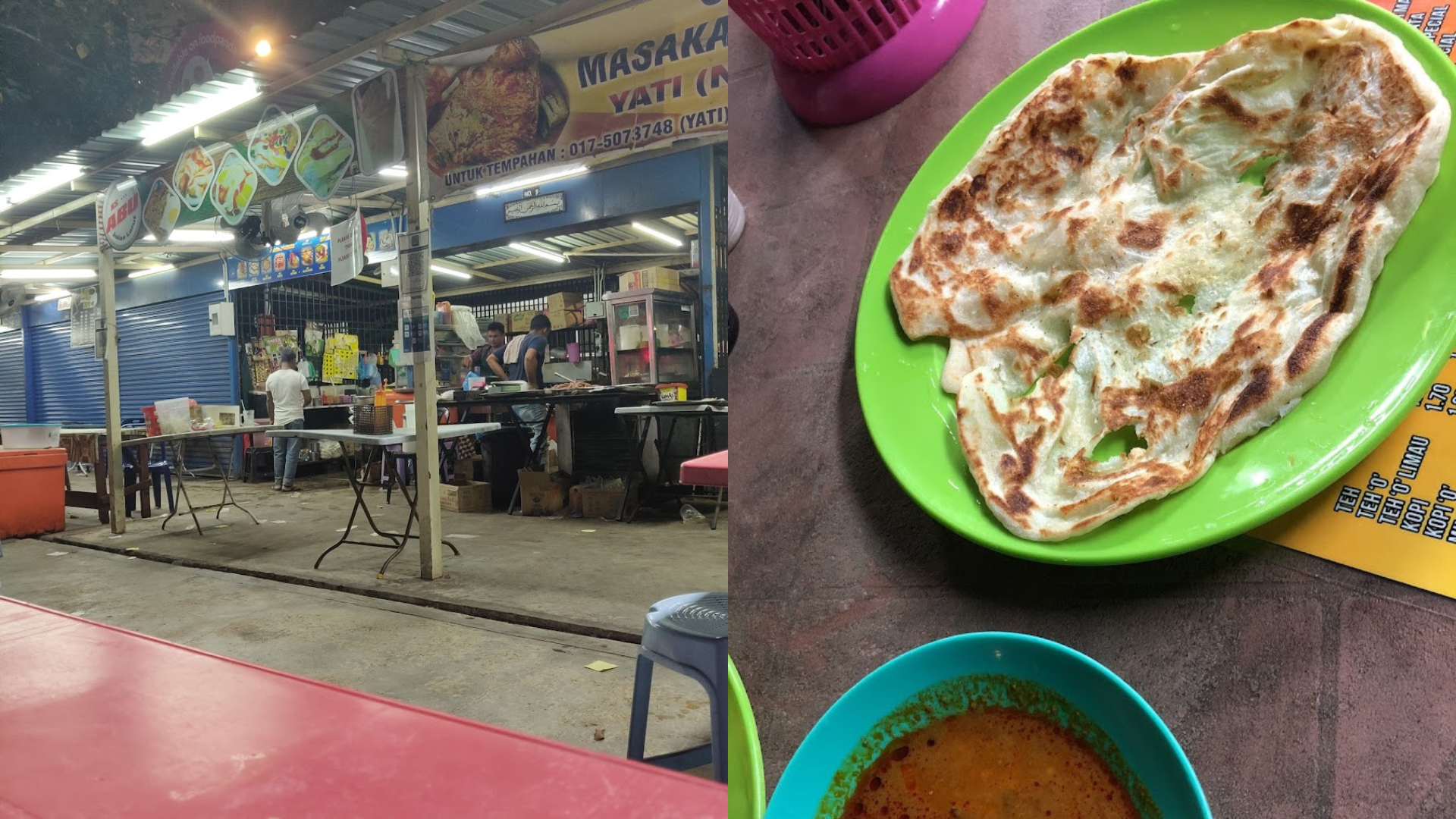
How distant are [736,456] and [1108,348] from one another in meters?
0.23

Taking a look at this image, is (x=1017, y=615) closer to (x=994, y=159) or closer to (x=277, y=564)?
(x=994, y=159)

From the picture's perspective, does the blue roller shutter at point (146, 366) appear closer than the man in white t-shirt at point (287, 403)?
No

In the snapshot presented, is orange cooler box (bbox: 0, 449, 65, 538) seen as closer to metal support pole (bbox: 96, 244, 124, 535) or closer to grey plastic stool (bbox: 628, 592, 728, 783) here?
metal support pole (bbox: 96, 244, 124, 535)

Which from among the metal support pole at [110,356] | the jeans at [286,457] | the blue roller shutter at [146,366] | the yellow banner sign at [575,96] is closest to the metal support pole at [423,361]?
the yellow banner sign at [575,96]

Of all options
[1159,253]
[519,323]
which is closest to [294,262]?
[519,323]

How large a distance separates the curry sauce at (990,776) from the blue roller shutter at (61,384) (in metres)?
6.65

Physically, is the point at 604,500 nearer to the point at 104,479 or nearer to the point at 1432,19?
the point at 104,479

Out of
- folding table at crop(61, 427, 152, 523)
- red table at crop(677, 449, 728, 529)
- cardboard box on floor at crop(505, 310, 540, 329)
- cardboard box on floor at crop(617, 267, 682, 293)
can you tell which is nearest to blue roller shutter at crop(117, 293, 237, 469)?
folding table at crop(61, 427, 152, 523)

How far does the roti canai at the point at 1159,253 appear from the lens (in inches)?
11.9

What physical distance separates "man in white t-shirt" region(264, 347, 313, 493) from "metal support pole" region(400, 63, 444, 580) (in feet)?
8.53

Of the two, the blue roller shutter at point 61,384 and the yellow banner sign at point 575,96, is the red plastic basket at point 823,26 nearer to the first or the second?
the yellow banner sign at point 575,96

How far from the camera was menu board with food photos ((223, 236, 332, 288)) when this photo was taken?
4.09 meters

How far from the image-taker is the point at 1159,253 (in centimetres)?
37

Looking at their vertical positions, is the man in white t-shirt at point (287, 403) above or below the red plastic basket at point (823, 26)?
below
